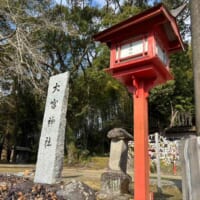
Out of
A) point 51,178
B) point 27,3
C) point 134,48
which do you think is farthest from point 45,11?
point 51,178

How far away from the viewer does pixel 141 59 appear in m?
4.77

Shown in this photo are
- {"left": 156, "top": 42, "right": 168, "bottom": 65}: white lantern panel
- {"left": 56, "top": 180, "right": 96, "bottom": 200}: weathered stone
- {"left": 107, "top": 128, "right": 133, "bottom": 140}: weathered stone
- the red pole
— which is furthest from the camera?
{"left": 107, "top": 128, "right": 133, "bottom": 140}: weathered stone

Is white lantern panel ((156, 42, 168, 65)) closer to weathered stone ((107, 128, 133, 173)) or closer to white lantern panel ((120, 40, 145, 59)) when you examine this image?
white lantern panel ((120, 40, 145, 59))

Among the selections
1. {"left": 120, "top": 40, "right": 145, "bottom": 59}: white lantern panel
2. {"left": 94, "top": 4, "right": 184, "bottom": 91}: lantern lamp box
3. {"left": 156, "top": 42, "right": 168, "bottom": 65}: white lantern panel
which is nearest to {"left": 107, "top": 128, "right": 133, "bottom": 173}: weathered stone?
{"left": 94, "top": 4, "right": 184, "bottom": 91}: lantern lamp box

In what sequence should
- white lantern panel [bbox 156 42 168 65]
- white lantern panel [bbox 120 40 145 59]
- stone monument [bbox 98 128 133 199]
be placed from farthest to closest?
stone monument [bbox 98 128 133 199], white lantern panel [bbox 156 42 168 65], white lantern panel [bbox 120 40 145 59]

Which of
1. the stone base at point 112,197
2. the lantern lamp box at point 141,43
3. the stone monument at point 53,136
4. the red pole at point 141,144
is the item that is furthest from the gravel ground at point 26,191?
the lantern lamp box at point 141,43

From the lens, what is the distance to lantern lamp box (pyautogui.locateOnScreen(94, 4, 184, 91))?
4.74 metres

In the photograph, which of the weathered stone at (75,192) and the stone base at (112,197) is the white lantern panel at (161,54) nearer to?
Result: the weathered stone at (75,192)

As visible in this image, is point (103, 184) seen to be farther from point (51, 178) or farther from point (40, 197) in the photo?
point (40, 197)

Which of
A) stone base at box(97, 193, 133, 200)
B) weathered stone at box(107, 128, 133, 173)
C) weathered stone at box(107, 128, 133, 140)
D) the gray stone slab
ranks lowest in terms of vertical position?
stone base at box(97, 193, 133, 200)

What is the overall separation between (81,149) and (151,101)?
572cm

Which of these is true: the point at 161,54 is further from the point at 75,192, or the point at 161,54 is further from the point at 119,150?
the point at 75,192

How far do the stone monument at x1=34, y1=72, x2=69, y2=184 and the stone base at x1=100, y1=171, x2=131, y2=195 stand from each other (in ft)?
5.17

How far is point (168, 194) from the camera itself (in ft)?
21.7
